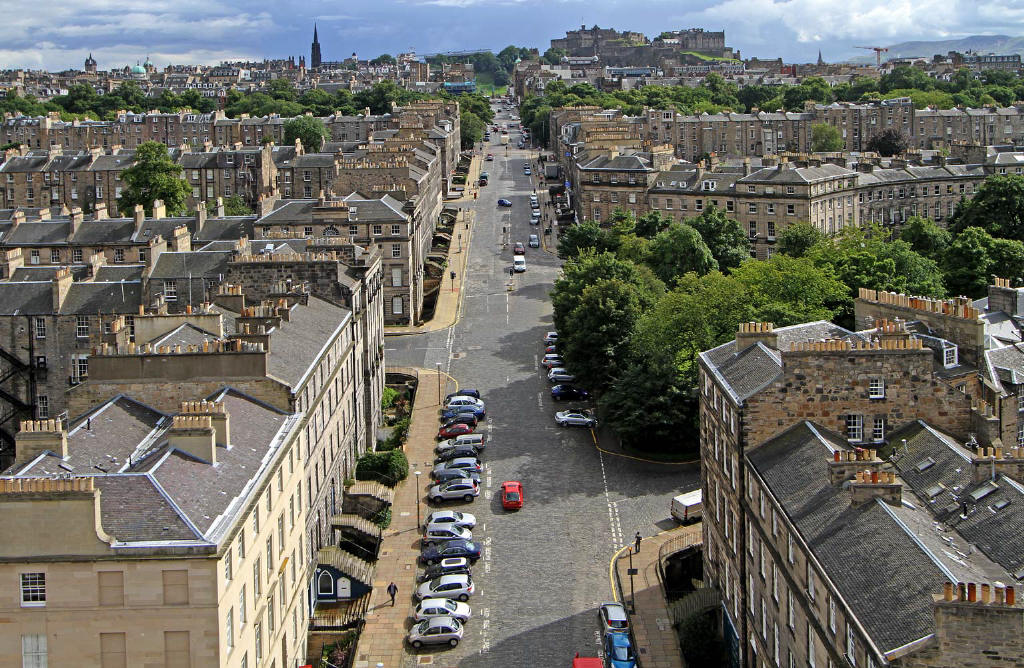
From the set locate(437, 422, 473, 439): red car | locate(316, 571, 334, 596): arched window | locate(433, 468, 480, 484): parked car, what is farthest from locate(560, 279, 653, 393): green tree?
locate(316, 571, 334, 596): arched window

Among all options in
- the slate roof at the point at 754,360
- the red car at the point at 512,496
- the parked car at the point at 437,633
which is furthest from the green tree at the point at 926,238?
the parked car at the point at 437,633

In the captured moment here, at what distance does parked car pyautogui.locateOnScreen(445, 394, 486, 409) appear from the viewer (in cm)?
8344

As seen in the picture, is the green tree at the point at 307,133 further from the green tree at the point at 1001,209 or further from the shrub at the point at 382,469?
the shrub at the point at 382,469

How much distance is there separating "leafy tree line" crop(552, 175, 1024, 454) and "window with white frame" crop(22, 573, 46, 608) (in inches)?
1621

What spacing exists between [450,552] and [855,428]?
22.0 metres

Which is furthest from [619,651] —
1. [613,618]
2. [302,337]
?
[302,337]

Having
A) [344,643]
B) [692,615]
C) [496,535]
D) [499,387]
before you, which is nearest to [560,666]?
[692,615]

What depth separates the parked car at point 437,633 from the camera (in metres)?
50.8

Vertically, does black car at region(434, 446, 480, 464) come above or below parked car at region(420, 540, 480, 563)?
above

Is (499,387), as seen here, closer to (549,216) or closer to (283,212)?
(283,212)

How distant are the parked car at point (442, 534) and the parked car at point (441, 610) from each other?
7416 millimetres

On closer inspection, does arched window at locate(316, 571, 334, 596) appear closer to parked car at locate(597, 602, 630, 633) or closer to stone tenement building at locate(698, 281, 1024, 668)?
parked car at locate(597, 602, 630, 633)

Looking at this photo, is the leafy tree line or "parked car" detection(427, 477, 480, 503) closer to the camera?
"parked car" detection(427, 477, 480, 503)

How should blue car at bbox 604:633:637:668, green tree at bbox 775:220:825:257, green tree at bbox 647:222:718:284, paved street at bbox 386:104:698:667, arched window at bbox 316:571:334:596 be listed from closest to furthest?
1. blue car at bbox 604:633:637:668
2. paved street at bbox 386:104:698:667
3. arched window at bbox 316:571:334:596
4. green tree at bbox 647:222:718:284
5. green tree at bbox 775:220:825:257
